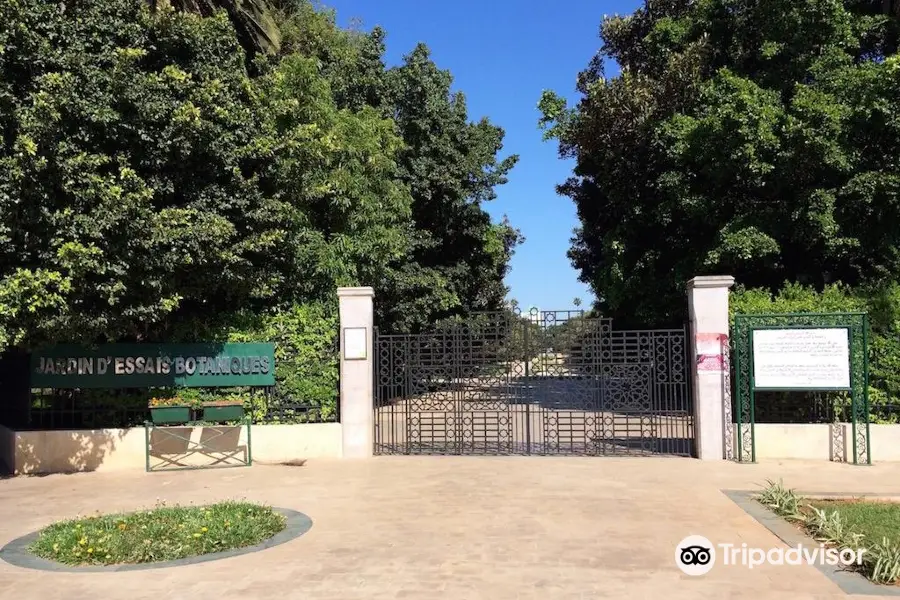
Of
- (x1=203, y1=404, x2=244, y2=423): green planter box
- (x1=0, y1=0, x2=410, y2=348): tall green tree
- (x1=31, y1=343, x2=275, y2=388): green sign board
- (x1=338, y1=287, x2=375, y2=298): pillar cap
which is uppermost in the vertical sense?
(x1=0, y1=0, x2=410, y2=348): tall green tree

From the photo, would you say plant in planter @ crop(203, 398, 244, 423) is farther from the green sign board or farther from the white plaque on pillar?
the white plaque on pillar

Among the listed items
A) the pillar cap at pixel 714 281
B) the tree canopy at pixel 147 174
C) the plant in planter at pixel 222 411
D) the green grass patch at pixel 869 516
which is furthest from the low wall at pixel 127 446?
the green grass patch at pixel 869 516

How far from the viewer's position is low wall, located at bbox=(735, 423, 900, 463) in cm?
991

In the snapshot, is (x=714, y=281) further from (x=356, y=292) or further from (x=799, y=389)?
(x=356, y=292)

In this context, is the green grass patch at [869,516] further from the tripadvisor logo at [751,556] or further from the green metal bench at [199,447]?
the green metal bench at [199,447]

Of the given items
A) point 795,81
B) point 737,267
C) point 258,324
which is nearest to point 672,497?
point 258,324

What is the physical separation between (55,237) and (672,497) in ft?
26.2

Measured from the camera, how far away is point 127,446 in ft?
33.8

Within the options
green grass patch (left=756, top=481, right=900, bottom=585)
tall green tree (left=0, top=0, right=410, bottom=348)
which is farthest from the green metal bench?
green grass patch (left=756, top=481, right=900, bottom=585)

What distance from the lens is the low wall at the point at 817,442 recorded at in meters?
9.91

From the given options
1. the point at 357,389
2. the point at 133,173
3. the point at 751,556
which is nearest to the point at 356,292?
the point at 357,389

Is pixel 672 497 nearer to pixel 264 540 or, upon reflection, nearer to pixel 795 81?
pixel 264 540

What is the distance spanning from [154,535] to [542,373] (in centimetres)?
677

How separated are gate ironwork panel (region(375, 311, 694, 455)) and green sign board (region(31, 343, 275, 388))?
1.97 m
